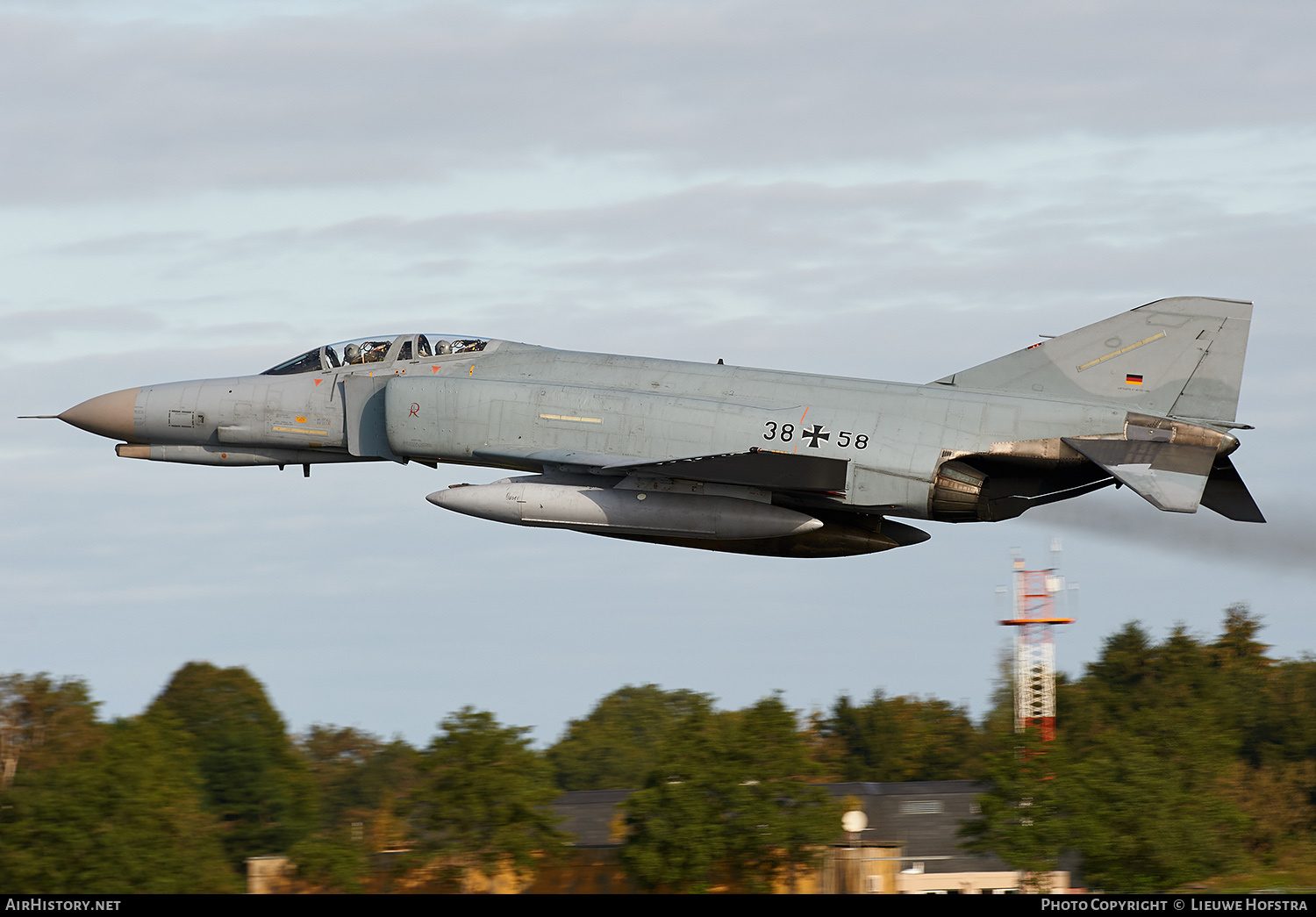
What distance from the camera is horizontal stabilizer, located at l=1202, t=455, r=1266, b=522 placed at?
70.9 feet

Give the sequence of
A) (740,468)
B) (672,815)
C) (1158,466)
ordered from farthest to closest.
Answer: (672,815) < (740,468) < (1158,466)

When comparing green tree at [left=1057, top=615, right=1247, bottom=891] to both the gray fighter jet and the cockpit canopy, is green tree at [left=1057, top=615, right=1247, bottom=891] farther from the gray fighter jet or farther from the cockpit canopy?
the cockpit canopy

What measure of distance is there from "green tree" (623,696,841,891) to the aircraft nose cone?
16.0 metres

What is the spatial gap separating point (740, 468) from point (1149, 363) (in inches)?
249

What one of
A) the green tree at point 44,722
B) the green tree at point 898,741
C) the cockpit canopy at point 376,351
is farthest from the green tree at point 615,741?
the cockpit canopy at point 376,351

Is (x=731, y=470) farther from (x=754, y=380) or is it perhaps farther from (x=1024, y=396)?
(x=1024, y=396)

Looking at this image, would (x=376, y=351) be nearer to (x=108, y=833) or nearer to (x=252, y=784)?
(x=108, y=833)

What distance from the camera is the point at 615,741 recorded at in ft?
279

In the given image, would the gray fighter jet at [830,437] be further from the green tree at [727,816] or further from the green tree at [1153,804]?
the green tree at [1153,804]

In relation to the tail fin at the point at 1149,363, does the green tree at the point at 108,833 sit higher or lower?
lower

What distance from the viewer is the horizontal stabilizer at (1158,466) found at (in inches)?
799

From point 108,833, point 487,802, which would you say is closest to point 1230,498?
point 487,802

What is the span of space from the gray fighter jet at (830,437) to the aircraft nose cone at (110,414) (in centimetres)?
436

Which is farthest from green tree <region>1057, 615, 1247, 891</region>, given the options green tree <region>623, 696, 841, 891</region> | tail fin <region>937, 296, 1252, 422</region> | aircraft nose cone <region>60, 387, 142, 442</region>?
aircraft nose cone <region>60, 387, 142, 442</region>
